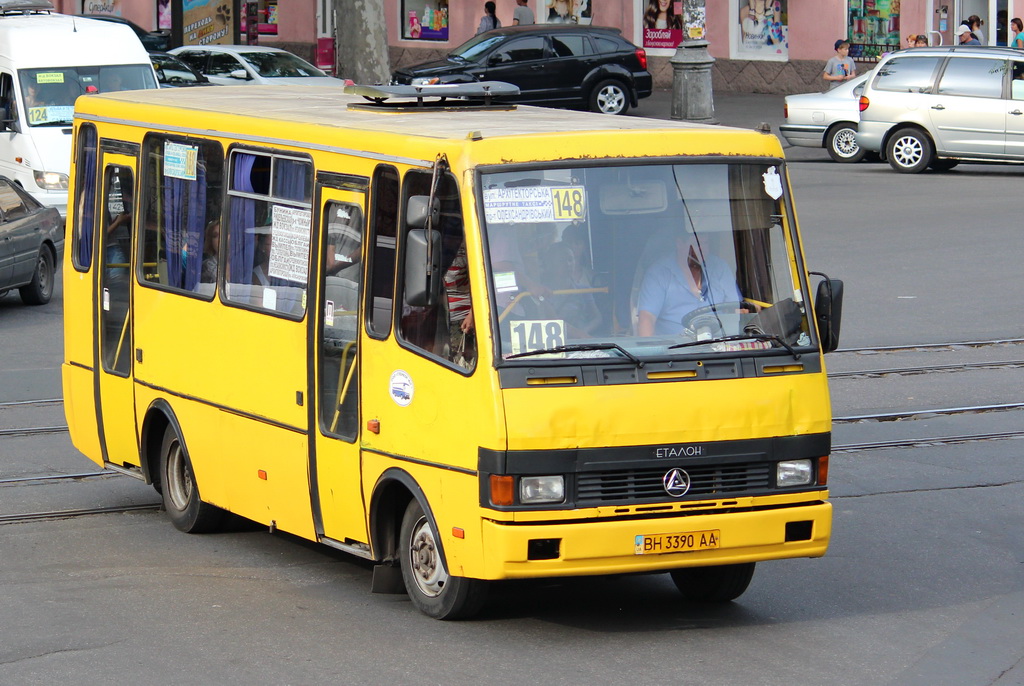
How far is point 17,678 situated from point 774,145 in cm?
374

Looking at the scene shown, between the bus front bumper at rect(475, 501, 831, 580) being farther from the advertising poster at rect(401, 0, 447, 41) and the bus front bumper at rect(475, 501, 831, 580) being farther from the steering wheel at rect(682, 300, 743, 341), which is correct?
the advertising poster at rect(401, 0, 447, 41)

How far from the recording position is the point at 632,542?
21.7ft

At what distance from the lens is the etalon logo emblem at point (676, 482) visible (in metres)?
6.68

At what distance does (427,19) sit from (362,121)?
33.9 meters

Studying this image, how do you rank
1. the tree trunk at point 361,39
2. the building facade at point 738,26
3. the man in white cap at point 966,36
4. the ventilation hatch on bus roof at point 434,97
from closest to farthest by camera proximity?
1. the ventilation hatch on bus roof at point 434,97
2. the tree trunk at point 361,39
3. the man in white cap at point 966,36
4. the building facade at point 738,26

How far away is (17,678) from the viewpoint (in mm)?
6492

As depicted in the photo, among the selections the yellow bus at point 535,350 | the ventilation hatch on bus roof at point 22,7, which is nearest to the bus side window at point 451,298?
the yellow bus at point 535,350

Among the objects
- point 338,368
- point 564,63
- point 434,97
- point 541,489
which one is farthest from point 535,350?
point 564,63

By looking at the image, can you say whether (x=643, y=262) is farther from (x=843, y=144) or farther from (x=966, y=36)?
(x=966, y=36)

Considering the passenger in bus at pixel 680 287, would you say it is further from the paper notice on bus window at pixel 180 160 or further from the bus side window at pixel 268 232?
the paper notice on bus window at pixel 180 160

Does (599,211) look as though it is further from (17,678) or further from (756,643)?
(17,678)

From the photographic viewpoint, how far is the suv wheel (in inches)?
989

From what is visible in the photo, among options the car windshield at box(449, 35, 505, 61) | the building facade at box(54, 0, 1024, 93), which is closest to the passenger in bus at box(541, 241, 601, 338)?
the car windshield at box(449, 35, 505, 61)

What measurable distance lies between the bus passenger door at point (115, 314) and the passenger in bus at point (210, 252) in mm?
903
